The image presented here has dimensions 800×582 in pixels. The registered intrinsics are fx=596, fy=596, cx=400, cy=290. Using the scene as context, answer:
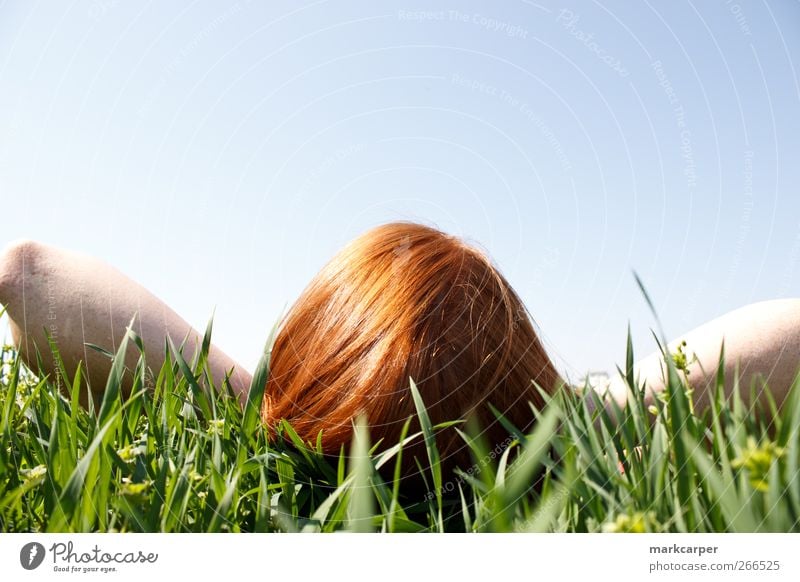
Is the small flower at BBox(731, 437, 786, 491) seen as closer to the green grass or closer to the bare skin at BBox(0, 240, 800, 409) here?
the green grass

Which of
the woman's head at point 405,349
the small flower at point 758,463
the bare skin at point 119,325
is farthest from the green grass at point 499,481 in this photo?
the bare skin at point 119,325

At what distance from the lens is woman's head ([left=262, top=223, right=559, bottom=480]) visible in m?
0.81

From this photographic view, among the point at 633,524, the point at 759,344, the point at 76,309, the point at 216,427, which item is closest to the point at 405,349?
the point at 216,427

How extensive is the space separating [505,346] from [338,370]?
244mm

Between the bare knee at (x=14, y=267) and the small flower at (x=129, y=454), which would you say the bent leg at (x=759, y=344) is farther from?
the bare knee at (x=14, y=267)

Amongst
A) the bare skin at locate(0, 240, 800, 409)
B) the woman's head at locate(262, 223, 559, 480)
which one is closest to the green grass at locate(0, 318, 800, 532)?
the woman's head at locate(262, 223, 559, 480)

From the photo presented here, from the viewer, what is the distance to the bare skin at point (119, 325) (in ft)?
3.49

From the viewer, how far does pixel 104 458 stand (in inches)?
22.1

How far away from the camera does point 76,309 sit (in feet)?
3.98

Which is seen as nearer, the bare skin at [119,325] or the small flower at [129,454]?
the small flower at [129,454]
